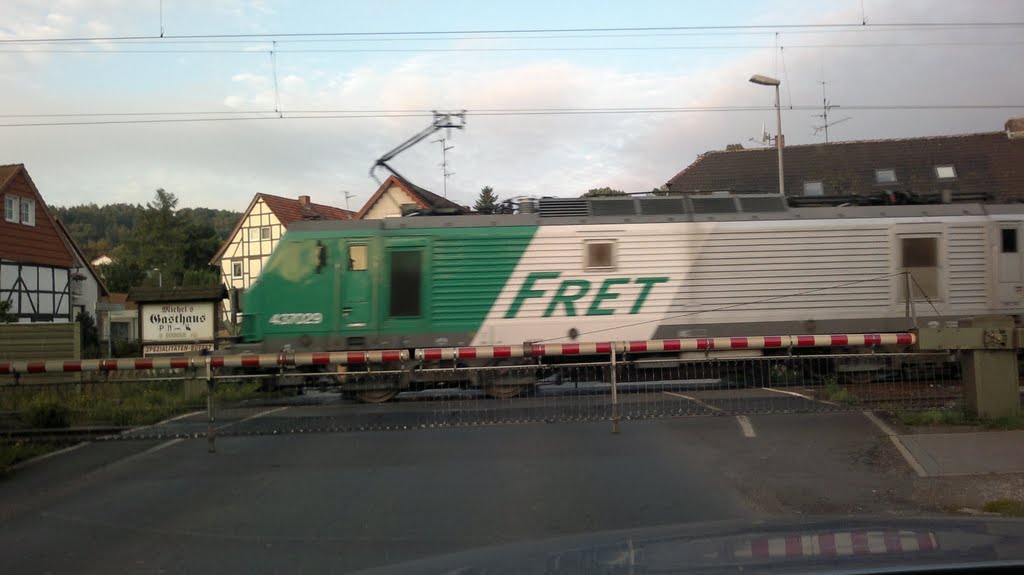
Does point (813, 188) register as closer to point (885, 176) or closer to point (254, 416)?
point (885, 176)

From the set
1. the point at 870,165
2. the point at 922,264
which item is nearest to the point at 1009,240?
the point at 922,264

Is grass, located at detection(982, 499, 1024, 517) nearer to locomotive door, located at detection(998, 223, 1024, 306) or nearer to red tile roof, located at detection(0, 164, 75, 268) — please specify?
locomotive door, located at detection(998, 223, 1024, 306)

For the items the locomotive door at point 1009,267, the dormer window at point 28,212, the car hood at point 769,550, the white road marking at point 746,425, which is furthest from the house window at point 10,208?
the car hood at point 769,550

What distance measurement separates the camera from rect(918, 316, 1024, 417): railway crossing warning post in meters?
8.81

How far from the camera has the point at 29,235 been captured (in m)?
33.6

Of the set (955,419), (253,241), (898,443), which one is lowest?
(898,443)

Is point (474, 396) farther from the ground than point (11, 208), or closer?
closer

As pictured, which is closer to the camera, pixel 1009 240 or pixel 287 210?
pixel 1009 240

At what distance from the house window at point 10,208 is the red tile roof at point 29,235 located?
0.57 feet

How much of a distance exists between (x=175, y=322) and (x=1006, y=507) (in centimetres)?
1474

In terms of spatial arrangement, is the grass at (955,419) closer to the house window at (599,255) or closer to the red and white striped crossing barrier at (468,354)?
the red and white striped crossing barrier at (468,354)

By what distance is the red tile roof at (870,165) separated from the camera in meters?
32.7

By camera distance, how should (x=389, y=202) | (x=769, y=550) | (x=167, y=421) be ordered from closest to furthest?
1. (x=769, y=550)
2. (x=167, y=421)
3. (x=389, y=202)

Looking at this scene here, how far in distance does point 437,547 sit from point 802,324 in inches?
406
